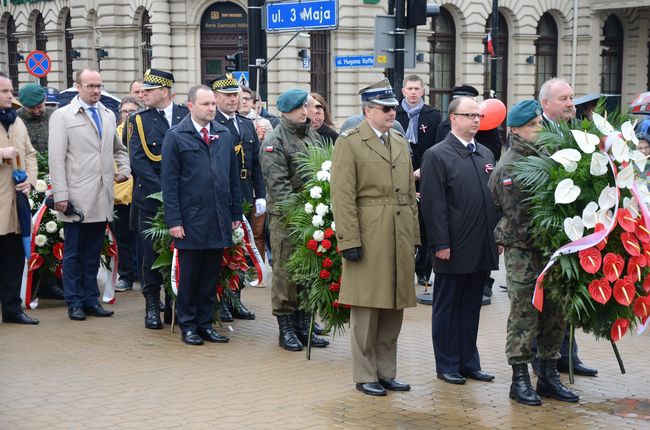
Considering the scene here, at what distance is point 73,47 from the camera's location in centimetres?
3966

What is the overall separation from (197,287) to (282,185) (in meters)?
1.24

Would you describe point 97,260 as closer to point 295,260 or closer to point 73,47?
point 295,260

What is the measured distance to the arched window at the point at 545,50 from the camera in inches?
1650

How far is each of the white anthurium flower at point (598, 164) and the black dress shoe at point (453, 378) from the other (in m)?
1.91

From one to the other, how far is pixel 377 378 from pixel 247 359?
137 centimetres

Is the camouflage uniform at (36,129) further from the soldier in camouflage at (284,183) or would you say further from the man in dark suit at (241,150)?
the soldier in camouflage at (284,183)

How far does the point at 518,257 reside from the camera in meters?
7.08

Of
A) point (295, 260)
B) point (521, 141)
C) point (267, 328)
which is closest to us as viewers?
point (521, 141)

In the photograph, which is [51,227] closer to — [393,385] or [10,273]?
[10,273]

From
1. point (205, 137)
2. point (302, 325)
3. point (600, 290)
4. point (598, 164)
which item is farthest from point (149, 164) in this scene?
point (600, 290)

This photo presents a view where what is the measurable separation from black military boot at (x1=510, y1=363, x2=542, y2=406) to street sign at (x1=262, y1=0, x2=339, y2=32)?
24.3 feet

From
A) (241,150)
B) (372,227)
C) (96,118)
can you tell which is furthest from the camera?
(241,150)

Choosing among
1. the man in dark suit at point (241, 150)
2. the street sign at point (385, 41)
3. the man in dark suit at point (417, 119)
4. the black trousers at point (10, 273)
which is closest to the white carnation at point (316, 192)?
the man in dark suit at point (241, 150)

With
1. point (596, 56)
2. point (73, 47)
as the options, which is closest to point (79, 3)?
point (73, 47)
